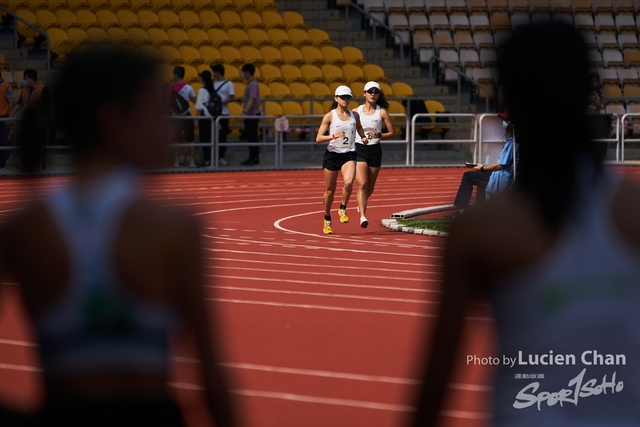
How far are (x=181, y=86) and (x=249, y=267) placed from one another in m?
12.7

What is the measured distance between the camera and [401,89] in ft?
89.5

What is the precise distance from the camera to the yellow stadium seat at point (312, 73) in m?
26.5

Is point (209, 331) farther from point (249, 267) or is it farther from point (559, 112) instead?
point (249, 267)

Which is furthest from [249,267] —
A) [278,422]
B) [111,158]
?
[111,158]

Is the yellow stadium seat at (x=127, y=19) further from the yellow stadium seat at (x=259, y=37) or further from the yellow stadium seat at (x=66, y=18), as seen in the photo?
the yellow stadium seat at (x=259, y=37)

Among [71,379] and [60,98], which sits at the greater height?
[60,98]

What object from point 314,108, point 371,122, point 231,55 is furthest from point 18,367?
point 231,55

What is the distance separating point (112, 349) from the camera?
2.32 metres

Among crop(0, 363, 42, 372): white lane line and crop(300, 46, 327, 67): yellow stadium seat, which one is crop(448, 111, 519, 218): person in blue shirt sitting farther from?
crop(300, 46, 327, 67): yellow stadium seat

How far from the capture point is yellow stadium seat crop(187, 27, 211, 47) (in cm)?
2633

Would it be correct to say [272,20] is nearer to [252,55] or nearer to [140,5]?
[252,55]

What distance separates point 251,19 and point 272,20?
0.52 meters

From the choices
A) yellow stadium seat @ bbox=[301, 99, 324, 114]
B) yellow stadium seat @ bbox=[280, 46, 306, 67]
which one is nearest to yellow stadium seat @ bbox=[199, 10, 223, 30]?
yellow stadium seat @ bbox=[280, 46, 306, 67]

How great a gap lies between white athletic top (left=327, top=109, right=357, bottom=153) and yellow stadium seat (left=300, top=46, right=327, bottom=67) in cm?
1279
